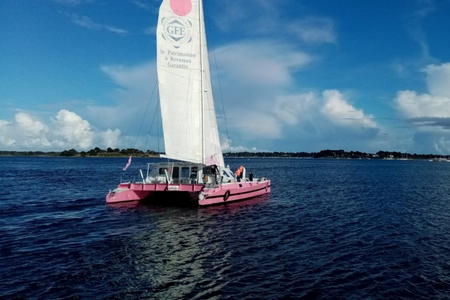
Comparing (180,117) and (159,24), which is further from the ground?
(159,24)

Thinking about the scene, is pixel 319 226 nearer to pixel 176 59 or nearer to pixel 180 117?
pixel 180 117

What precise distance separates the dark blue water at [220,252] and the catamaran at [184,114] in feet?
5.99

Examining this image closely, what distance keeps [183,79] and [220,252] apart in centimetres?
1786

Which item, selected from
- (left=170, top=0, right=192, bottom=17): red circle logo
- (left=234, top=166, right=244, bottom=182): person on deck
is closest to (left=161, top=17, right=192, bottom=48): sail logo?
(left=170, top=0, right=192, bottom=17): red circle logo

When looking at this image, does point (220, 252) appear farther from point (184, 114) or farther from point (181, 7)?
point (181, 7)

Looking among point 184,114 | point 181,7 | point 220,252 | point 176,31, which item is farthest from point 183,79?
point 220,252

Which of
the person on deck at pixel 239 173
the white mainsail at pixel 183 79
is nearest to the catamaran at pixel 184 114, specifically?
the white mainsail at pixel 183 79

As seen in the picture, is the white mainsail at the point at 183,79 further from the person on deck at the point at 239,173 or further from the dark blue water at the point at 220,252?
the dark blue water at the point at 220,252

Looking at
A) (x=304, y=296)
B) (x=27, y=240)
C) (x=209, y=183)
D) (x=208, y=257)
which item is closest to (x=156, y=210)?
(x=209, y=183)

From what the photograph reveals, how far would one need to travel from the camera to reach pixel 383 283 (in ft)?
45.7

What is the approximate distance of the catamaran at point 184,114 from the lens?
30578mm

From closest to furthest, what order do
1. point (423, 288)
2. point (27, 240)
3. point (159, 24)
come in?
point (423, 288), point (27, 240), point (159, 24)

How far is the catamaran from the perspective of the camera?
100 ft

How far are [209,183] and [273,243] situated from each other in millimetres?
12501
